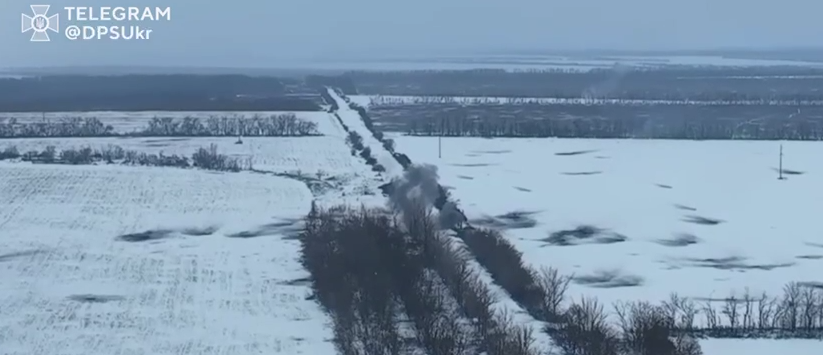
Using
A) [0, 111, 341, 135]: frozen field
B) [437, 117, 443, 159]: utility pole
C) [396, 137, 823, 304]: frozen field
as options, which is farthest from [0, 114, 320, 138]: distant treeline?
[396, 137, 823, 304]: frozen field

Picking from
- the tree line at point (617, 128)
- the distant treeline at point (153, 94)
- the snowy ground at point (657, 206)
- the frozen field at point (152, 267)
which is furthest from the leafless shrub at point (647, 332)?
the distant treeline at point (153, 94)

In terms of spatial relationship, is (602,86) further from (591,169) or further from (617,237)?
(617,237)

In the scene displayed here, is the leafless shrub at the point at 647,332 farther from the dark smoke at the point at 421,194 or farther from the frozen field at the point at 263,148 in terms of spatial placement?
the frozen field at the point at 263,148

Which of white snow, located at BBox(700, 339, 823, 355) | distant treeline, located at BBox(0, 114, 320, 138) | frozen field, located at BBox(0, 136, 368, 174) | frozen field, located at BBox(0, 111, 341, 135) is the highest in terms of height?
frozen field, located at BBox(0, 111, 341, 135)

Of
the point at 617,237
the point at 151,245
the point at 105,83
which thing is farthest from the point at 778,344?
the point at 105,83

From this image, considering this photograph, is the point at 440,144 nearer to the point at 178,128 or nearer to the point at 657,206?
the point at 178,128

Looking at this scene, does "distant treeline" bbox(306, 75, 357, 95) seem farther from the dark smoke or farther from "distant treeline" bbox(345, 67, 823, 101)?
the dark smoke
